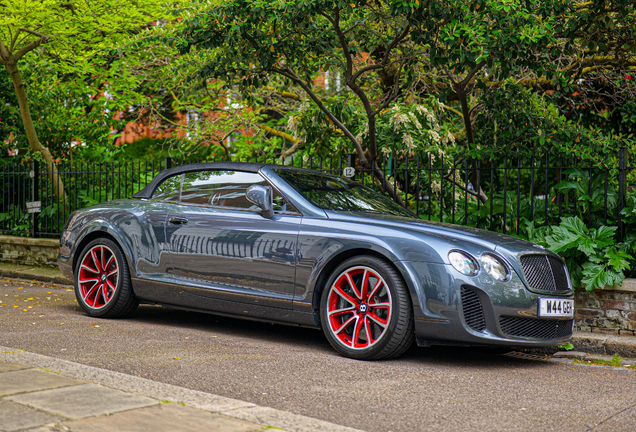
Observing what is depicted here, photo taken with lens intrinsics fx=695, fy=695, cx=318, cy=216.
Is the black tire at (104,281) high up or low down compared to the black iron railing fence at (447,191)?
down

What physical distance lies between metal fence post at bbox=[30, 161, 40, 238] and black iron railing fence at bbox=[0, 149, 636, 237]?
0.02 meters

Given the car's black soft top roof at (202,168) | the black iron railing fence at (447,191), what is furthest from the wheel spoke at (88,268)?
the black iron railing fence at (447,191)

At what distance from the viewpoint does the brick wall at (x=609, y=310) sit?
659 cm

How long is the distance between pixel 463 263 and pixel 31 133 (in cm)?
1063

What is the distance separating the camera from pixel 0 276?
11344 millimetres

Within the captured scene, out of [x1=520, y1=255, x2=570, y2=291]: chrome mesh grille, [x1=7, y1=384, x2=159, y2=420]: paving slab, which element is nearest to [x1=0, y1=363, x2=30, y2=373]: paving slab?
[x1=7, y1=384, x2=159, y2=420]: paving slab

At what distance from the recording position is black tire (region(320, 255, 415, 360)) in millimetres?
5105

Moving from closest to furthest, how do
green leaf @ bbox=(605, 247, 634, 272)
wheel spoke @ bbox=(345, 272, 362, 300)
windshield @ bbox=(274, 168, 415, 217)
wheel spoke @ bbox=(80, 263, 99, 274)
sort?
1. wheel spoke @ bbox=(345, 272, 362, 300)
2. windshield @ bbox=(274, 168, 415, 217)
3. green leaf @ bbox=(605, 247, 634, 272)
4. wheel spoke @ bbox=(80, 263, 99, 274)

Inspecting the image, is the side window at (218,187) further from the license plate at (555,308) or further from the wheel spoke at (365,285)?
the license plate at (555,308)

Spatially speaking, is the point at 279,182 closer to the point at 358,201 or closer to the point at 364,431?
the point at 358,201

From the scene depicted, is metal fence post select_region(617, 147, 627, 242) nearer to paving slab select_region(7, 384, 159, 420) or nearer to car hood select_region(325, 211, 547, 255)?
car hood select_region(325, 211, 547, 255)

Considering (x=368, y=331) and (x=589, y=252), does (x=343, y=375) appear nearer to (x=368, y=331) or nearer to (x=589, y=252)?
(x=368, y=331)

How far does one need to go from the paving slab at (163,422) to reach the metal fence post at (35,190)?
9.44 meters

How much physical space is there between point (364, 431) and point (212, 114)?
13.9 m
